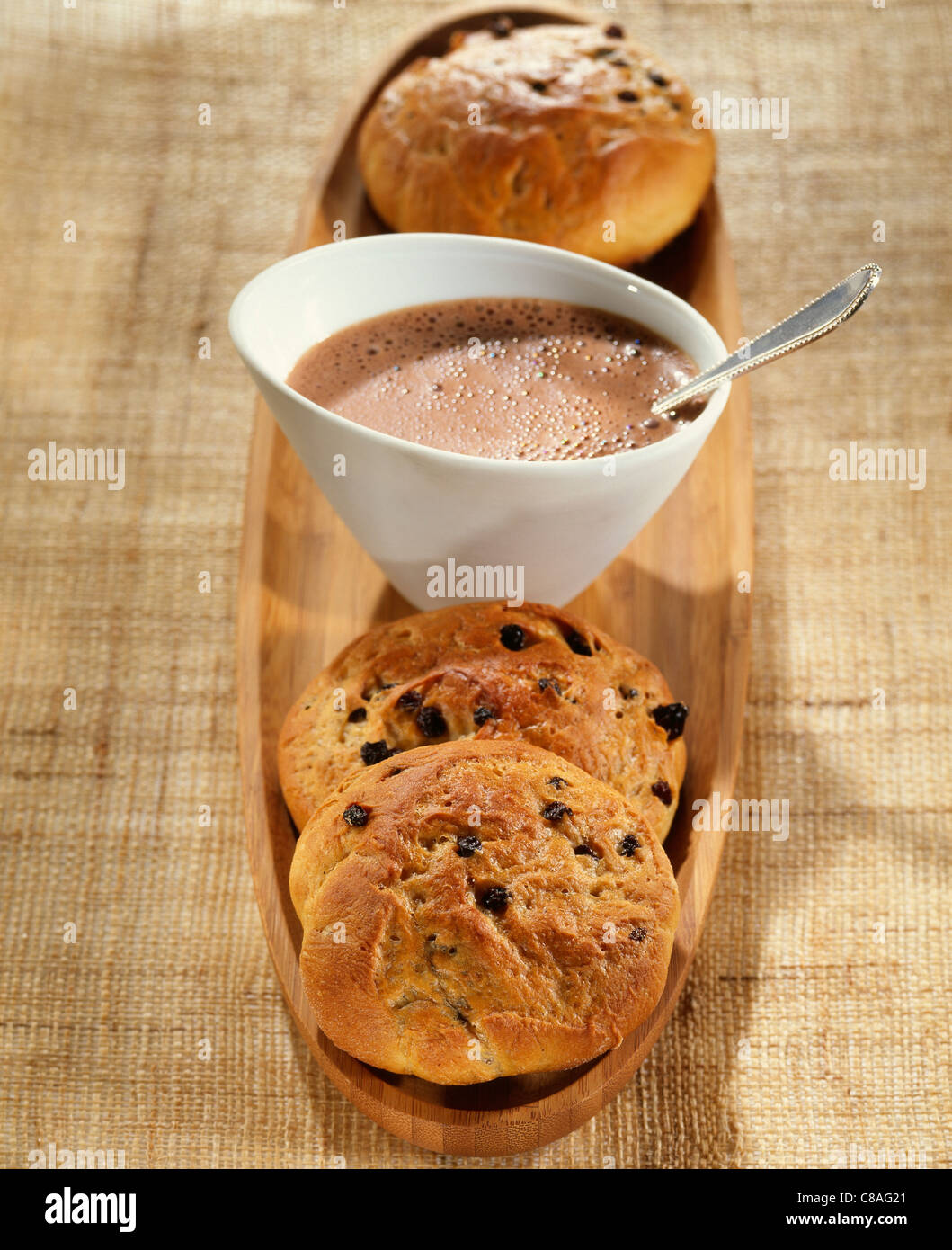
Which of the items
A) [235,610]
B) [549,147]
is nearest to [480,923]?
[235,610]

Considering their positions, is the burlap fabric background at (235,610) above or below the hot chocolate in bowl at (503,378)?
below

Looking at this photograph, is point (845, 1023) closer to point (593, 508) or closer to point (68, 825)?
point (593, 508)

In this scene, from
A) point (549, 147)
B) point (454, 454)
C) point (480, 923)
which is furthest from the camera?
point (549, 147)

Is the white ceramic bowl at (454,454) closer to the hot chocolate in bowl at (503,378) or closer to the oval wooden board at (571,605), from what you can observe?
the hot chocolate in bowl at (503,378)

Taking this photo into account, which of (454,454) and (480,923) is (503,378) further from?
(480,923)

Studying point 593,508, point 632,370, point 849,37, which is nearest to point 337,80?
point 849,37

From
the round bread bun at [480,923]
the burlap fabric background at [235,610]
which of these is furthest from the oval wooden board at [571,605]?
the burlap fabric background at [235,610]
